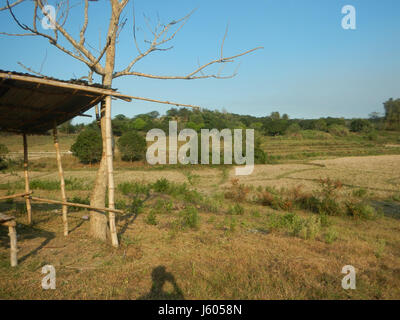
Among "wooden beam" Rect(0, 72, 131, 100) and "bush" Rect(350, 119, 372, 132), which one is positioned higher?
"bush" Rect(350, 119, 372, 132)

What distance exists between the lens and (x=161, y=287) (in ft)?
10.8

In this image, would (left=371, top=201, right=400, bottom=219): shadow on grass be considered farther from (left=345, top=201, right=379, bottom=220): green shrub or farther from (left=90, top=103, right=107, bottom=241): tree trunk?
(left=90, top=103, right=107, bottom=241): tree trunk

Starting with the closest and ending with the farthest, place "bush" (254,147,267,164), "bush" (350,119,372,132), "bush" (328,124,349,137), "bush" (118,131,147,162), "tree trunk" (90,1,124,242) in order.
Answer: "tree trunk" (90,1,124,242) → "bush" (118,131,147,162) → "bush" (254,147,267,164) → "bush" (328,124,349,137) → "bush" (350,119,372,132)

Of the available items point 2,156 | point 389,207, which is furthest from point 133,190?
point 2,156

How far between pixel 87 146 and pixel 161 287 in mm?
23686

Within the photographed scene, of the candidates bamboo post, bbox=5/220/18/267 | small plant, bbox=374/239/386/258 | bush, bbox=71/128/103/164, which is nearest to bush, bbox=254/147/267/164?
bush, bbox=71/128/103/164

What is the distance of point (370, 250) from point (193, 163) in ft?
67.5

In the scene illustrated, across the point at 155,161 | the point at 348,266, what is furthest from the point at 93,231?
the point at 155,161

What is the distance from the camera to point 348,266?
3932 mm

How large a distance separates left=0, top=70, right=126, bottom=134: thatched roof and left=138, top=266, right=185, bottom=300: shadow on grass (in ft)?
9.07

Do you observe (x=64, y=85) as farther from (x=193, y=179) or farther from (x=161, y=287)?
(x=193, y=179)

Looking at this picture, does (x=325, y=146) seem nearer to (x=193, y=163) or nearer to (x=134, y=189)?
(x=193, y=163)

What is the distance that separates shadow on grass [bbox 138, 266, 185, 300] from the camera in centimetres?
305

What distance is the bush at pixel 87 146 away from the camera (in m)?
24.3
